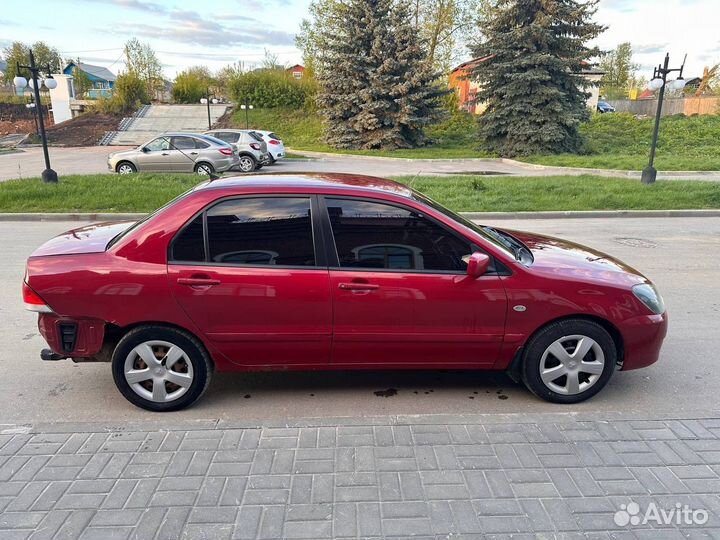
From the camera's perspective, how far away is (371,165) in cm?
2345

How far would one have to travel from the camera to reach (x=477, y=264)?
3295 millimetres

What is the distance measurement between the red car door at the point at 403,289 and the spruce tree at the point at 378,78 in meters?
26.8

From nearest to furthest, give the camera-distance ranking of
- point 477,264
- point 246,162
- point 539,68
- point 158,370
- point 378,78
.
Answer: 1. point 477,264
2. point 158,370
3. point 246,162
4. point 539,68
5. point 378,78

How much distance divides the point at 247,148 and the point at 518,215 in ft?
37.5

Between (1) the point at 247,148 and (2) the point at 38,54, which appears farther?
(2) the point at 38,54

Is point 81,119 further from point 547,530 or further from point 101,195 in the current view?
point 547,530

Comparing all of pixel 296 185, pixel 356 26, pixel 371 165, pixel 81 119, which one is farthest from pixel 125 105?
pixel 296 185

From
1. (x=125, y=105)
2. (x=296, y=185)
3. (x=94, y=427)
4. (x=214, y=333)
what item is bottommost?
(x=94, y=427)

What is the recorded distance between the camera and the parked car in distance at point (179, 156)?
16797 millimetres

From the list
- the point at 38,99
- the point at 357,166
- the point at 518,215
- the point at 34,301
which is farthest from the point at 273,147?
the point at 34,301

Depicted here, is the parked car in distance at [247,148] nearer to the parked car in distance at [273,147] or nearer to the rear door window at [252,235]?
the parked car in distance at [273,147]

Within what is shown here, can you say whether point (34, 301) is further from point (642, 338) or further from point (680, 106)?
point (680, 106)

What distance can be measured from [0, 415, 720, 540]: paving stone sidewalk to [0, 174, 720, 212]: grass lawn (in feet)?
30.3

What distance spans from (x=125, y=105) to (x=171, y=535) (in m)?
46.4
